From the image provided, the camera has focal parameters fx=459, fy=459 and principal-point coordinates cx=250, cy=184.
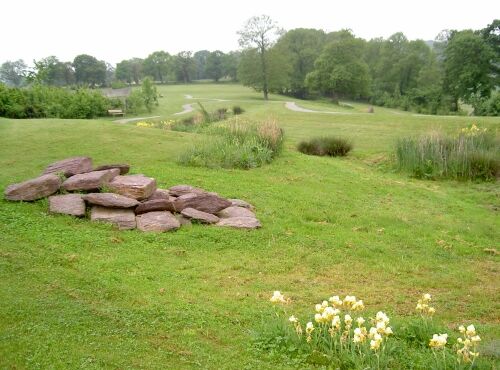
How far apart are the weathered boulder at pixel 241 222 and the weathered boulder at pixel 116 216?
55.8 inches

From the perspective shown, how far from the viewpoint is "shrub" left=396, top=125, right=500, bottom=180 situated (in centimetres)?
1269

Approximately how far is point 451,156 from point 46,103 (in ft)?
65.5

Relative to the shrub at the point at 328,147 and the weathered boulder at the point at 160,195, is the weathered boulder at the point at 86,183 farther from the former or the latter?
the shrub at the point at 328,147

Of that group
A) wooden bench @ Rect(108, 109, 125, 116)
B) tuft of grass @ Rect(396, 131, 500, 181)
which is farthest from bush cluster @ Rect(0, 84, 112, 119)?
tuft of grass @ Rect(396, 131, 500, 181)

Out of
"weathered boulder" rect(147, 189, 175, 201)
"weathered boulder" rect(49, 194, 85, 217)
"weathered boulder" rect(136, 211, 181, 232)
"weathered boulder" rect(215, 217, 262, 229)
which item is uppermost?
"weathered boulder" rect(49, 194, 85, 217)

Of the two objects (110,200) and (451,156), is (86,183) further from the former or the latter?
(451,156)

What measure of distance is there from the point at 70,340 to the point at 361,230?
5451 millimetres

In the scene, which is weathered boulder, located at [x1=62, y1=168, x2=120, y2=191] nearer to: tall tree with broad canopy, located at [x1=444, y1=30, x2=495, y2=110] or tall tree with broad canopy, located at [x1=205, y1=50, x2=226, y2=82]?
tall tree with broad canopy, located at [x1=444, y1=30, x2=495, y2=110]

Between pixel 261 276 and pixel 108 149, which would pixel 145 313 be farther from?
pixel 108 149

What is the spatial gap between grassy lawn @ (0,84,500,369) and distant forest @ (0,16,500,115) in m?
25.7

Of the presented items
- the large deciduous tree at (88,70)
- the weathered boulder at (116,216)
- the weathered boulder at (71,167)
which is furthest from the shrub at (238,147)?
the large deciduous tree at (88,70)

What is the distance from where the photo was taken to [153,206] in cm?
770

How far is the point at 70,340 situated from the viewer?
3.97m

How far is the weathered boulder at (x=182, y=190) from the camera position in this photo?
28.6 ft
